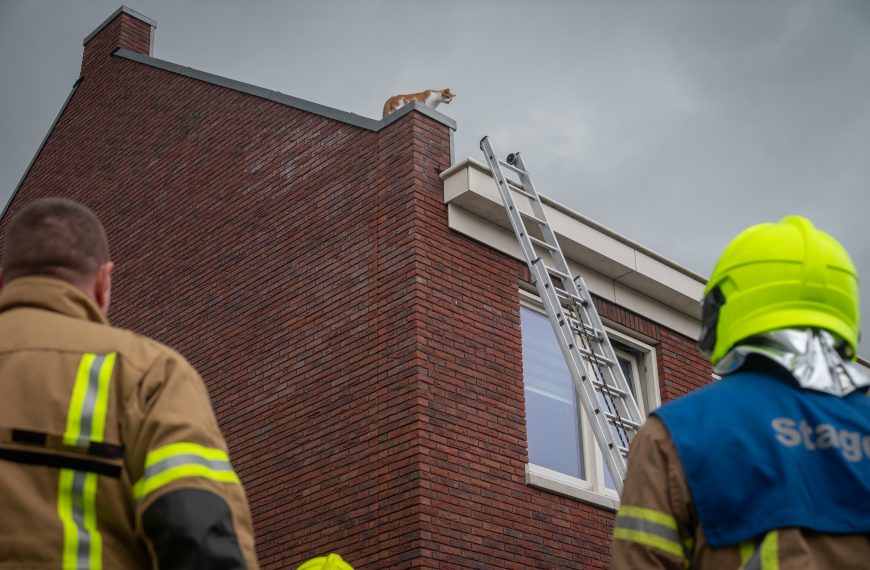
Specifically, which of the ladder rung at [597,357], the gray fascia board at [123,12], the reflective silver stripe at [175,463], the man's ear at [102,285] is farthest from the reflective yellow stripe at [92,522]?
the gray fascia board at [123,12]

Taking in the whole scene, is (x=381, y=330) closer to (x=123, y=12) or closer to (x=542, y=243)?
(x=542, y=243)

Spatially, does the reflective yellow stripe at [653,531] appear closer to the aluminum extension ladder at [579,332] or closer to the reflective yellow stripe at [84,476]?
the reflective yellow stripe at [84,476]

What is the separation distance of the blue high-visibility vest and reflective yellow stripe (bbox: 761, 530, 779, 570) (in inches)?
0.7

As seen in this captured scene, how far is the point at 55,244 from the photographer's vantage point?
2.56 m

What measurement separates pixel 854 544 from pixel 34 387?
5.95 ft

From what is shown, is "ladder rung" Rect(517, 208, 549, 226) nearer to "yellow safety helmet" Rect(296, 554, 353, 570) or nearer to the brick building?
the brick building

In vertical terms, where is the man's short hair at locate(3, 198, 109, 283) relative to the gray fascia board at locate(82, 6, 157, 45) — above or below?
below

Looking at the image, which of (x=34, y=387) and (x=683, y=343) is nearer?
(x=34, y=387)

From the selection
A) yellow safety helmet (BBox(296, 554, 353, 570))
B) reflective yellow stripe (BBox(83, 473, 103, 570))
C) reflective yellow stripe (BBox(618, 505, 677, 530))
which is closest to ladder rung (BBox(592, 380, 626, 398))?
yellow safety helmet (BBox(296, 554, 353, 570))

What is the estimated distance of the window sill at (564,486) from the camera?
357 inches

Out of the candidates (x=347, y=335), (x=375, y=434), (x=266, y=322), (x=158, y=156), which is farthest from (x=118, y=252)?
(x=375, y=434)

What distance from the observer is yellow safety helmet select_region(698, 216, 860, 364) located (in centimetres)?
273

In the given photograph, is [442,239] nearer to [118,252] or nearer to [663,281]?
[663,281]

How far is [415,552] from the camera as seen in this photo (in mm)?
8008
